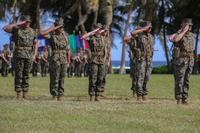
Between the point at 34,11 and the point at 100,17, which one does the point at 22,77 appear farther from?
the point at 100,17

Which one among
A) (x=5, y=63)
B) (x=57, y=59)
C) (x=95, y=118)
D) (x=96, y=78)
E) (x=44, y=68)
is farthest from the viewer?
(x=44, y=68)

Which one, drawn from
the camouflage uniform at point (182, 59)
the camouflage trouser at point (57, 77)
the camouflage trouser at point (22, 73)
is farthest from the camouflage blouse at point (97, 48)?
the camouflage uniform at point (182, 59)

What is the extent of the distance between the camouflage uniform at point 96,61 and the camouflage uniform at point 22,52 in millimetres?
1519

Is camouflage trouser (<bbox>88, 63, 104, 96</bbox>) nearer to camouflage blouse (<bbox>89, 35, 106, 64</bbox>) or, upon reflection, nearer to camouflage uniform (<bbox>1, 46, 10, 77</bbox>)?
camouflage blouse (<bbox>89, 35, 106, 64</bbox>)

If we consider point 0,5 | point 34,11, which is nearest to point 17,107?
point 0,5

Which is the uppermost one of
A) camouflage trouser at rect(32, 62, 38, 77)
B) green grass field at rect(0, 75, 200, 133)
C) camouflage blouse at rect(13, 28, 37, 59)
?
camouflage blouse at rect(13, 28, 37, 59)

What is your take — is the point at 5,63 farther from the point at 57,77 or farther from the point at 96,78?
the point at 57,77

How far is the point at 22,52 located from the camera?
599 inches

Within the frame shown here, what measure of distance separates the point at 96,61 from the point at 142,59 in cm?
143

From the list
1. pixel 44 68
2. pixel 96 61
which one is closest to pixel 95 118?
pixel 96 61

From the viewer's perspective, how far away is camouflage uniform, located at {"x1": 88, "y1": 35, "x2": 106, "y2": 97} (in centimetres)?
1551

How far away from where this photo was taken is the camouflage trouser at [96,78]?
1555cm

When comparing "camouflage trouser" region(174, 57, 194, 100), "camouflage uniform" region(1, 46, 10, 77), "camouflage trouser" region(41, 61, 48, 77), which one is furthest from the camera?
"camouflage trouser" region(41, 61, 48, 77)

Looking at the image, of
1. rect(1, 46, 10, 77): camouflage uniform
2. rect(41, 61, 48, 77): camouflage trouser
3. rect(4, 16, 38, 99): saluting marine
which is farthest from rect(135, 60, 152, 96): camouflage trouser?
rect(41, 61, 48, 77): camouflage trouser
